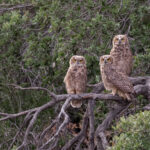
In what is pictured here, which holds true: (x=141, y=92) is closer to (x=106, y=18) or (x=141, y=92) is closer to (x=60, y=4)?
(x=106, y=18)

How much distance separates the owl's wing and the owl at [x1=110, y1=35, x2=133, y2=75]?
0.80 m

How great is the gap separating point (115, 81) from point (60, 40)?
1.04 metres

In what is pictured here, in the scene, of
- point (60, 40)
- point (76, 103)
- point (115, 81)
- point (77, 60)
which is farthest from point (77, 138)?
point (60, 40)

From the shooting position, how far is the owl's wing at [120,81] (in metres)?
4.59

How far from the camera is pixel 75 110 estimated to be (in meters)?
6.87

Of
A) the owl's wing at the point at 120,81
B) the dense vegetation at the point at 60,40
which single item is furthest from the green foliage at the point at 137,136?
the dense vegetation at the point at 60,40

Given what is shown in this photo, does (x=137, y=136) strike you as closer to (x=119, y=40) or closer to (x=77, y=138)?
(x=77, y=138)

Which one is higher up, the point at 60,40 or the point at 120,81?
the point at 60,40

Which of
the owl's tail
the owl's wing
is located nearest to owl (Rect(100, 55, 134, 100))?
the owl's wing

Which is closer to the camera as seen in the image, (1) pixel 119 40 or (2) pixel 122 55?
(1) pixel 119 40

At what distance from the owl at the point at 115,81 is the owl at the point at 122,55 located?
2.22 feet

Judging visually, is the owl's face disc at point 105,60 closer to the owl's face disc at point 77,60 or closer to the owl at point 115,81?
the owl at point 115,81

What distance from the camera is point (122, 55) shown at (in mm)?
5730

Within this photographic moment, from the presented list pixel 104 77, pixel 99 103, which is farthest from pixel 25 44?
pixel 104 77
